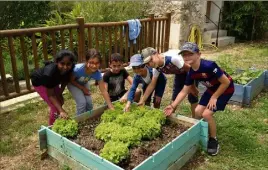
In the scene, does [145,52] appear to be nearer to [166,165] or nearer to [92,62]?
[92,62]

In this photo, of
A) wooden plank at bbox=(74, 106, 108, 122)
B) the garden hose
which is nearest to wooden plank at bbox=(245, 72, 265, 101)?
wooden plank at bbox=(74, 106, 108, 122)

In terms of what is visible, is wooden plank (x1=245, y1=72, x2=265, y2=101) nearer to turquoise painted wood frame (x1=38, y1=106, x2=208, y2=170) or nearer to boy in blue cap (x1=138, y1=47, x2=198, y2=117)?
boy in blue cap (x1=138, y1=47, x2=198, y2=117)

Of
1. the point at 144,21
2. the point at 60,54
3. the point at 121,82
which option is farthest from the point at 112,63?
the point at 144,21

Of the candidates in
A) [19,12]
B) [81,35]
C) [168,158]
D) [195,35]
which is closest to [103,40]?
[81,35]

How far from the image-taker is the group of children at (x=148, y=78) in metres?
3.21

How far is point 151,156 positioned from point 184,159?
0.71m

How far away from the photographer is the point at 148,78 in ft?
13.0

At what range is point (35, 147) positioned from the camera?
11.9 ft

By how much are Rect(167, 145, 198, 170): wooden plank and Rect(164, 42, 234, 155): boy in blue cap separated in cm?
21

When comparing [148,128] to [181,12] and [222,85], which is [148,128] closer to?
[222,85]

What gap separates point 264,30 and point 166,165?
1137cm

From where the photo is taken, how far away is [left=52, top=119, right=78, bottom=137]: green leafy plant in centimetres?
312

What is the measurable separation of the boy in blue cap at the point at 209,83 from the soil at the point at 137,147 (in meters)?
0.24

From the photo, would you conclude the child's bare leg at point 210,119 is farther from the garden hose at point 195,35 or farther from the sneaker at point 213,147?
the garden hose at point 195,35
